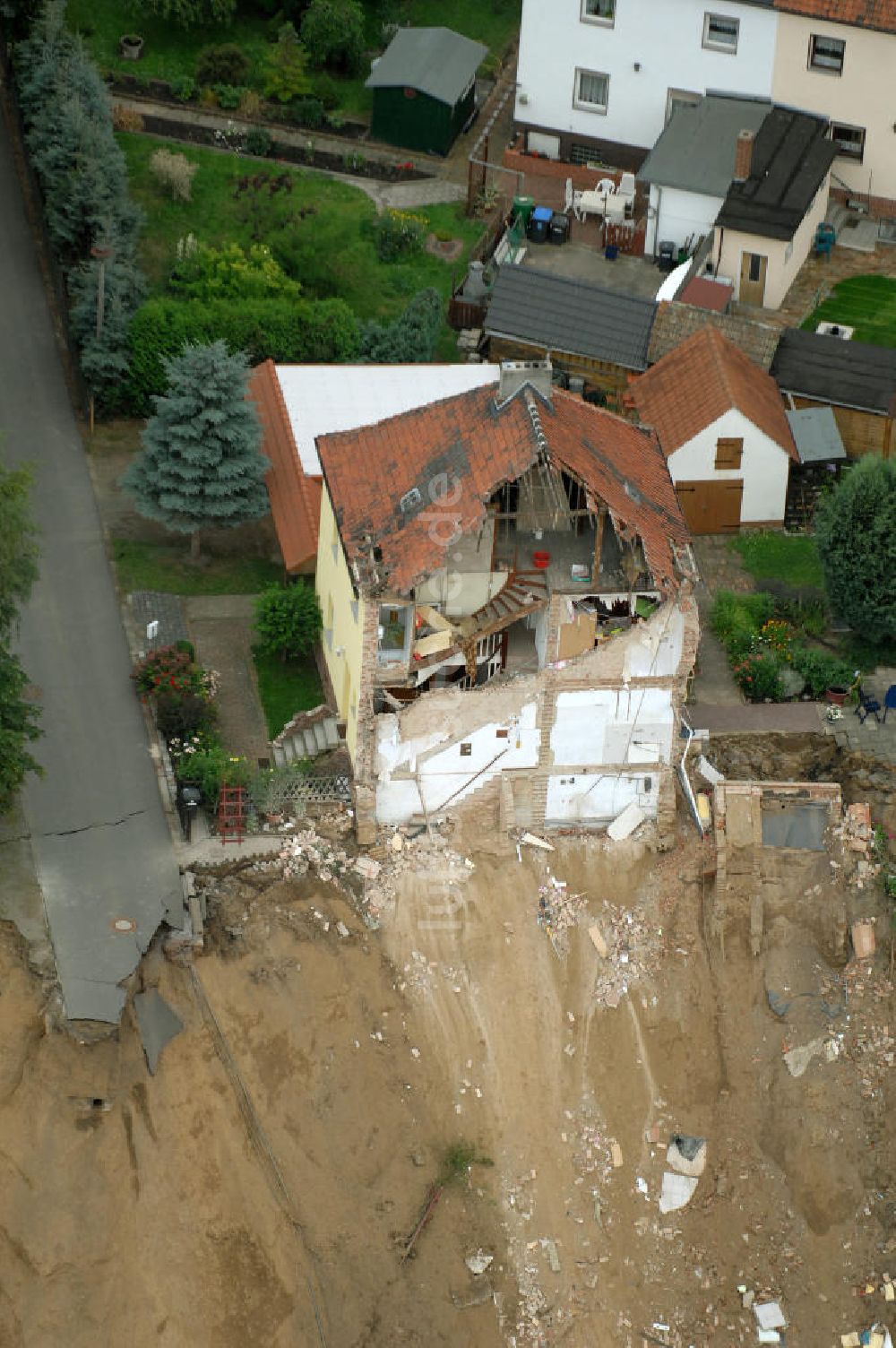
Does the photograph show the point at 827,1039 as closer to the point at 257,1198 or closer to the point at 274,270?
the point at 257,1198

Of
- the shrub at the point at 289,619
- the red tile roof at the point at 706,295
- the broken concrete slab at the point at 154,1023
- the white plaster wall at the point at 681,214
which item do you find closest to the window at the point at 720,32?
the white plaster wall at the point at 681,214

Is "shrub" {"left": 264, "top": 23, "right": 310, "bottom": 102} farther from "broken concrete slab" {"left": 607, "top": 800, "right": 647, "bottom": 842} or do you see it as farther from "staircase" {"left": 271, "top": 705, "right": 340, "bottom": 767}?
"broken concrete slab" {"left": 607, "top": 800, "right": 647, "bottom": 842}

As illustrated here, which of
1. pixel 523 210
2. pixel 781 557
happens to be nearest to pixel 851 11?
pixel 523 210

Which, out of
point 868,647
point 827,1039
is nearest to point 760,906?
point 827,1039

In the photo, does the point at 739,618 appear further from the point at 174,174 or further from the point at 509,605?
the point at 174,174

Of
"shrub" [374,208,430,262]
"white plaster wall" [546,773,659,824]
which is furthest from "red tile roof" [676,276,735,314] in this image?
"white plaster wall" [546,773,659,824]

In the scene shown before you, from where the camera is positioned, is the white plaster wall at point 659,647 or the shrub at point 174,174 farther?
the shrub at point 174,174

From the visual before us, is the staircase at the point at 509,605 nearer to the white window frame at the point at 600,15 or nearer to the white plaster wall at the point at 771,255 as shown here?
the white plaster wall at the point at 771,255

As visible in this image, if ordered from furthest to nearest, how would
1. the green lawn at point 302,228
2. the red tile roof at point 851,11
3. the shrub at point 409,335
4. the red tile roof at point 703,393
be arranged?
the green lawn at point 302,228 → the red tile roof at point 851,11 → the shrub at point 409,335 → the red tile roof at point 703,393
